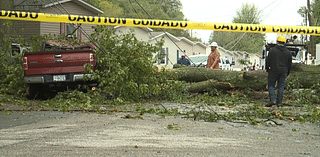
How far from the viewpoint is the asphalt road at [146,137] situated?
18.2ft

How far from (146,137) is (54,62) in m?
8.17

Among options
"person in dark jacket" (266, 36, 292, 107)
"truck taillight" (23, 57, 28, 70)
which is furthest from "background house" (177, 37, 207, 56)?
"person in dark jacket" (266, 36, 292, 107)

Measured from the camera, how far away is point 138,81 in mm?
13977

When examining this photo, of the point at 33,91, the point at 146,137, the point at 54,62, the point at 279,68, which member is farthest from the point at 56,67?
the point at 146,137

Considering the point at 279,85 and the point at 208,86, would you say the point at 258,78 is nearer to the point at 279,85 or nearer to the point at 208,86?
the point at 208,86

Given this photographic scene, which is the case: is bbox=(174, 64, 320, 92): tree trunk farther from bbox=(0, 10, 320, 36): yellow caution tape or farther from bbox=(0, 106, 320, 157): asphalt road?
bbox=(0, 106, 320, 157): asphalt road

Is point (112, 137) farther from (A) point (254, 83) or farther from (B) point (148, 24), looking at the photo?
(A) point (254, 83)

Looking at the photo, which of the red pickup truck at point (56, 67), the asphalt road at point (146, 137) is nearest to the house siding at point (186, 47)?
the red pickup truck at point (56, 67)

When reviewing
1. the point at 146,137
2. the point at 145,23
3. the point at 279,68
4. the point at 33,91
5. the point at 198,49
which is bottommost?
the point at 146,137

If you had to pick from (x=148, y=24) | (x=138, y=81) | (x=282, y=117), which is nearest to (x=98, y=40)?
(x=138, y=81)

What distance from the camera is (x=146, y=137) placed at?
6605mm

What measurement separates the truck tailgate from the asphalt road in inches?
186

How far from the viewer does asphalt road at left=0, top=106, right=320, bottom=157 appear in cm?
556

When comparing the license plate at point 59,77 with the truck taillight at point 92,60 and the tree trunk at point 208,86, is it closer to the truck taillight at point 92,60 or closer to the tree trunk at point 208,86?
the truck taillight at point 92,60
